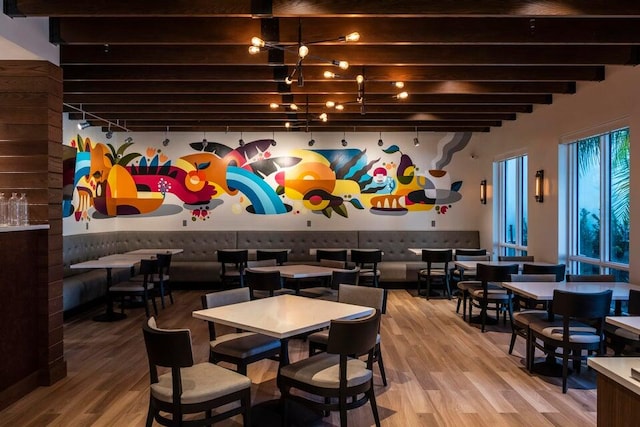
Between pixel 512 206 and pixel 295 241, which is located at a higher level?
pixel 512 206

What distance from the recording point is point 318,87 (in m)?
6.19

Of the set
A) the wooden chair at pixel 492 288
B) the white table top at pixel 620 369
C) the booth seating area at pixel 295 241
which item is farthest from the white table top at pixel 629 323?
the booth seating area at pixel 295 241

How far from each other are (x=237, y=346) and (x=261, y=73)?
11.1 ft

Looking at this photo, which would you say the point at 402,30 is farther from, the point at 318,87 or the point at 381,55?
the point at 318,87

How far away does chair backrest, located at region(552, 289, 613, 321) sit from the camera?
3.90 m

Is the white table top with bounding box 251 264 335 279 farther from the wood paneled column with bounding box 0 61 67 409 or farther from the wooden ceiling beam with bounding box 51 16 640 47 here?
the wooden ceiling beam with bounding box 51 16 640 47

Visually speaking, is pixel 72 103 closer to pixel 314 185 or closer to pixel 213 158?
pixel 213 158

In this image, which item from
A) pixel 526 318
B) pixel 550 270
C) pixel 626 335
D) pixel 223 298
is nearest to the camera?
pixel 223 298

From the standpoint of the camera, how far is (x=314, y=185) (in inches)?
385

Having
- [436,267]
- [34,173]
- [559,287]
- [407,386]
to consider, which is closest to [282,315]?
[407,386]

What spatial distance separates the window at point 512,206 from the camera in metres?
8.21

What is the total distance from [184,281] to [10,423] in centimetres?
568

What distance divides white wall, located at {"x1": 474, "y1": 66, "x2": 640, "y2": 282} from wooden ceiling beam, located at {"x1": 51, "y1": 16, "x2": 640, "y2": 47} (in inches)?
43.4

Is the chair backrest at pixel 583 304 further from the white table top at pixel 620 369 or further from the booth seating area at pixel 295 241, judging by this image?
the booth seating area at pixel 295 241
